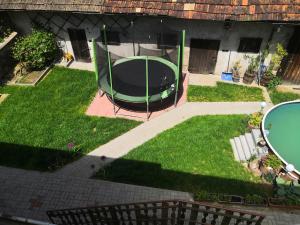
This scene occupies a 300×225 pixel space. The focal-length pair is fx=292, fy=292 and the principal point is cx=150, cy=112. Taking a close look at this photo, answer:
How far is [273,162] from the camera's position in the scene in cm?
1195

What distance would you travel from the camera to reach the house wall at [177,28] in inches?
627

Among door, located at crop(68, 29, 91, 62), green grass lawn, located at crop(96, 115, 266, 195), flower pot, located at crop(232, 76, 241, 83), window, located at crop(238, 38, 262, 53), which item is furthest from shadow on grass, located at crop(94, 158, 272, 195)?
door, located at crop(68, 29, 91, 62)

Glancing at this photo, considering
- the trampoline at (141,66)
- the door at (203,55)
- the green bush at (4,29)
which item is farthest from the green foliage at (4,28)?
the door at (203,55)

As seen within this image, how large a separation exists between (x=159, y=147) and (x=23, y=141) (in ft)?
21.9

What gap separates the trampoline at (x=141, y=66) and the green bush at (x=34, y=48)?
3.44 meters

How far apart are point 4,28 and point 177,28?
35.5 ft

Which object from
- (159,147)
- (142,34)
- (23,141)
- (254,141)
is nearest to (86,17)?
(142,34)

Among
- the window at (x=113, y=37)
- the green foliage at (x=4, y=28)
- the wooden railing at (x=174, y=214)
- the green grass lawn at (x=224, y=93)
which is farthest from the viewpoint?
the green foliage at (x=4, y=28)

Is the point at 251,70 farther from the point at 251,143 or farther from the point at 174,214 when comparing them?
the point at 174,214

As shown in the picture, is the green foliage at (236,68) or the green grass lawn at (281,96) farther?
the green foliage at (236,68)

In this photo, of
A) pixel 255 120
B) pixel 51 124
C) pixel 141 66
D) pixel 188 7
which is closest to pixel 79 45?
pixel 141 66

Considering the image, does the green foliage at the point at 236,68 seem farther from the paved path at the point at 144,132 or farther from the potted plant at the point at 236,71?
the paved path at the point at 144,132

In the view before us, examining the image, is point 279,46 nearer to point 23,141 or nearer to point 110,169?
point 110,169

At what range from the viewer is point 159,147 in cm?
1384
